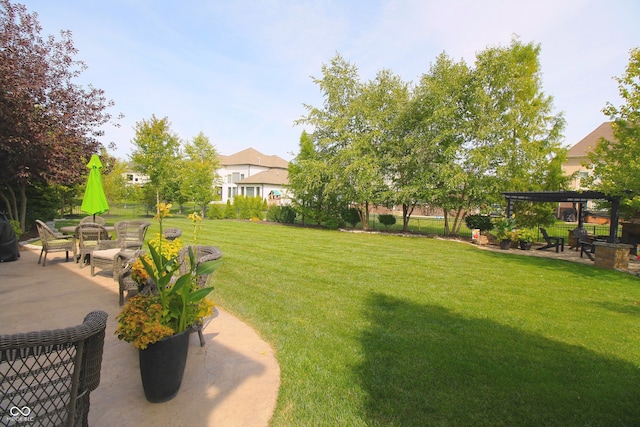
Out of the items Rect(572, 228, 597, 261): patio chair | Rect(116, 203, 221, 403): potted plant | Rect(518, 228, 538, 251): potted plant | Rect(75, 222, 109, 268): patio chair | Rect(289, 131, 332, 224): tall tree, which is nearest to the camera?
Rect(116, 203, 221, 403): potted plant

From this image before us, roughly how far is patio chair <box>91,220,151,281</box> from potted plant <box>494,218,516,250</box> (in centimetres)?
1180

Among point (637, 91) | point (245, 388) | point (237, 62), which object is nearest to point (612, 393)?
point (245, 388)

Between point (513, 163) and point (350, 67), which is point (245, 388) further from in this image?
point (350, 67)

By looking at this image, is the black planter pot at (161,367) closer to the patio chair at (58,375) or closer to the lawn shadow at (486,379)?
the patio chair at (58,375)

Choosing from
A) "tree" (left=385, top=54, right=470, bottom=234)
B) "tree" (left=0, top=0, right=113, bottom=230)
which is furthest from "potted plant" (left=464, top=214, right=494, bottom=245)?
"tree" (left=0, top=0, right=113, bottom=230)

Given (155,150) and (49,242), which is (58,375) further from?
(155,150)

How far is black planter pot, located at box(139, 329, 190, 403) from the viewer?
257cm

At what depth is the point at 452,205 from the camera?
15.2 meters

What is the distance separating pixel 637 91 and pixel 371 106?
1134 cm

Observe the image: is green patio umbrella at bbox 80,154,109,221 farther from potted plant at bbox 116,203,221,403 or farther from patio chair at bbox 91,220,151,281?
potted plant at bbox 116,203,221,403

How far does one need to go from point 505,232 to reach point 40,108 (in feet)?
52.7

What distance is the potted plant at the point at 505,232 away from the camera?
12.1 m

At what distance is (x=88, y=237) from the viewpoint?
7234 mm

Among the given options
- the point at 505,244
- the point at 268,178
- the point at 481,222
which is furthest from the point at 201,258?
the point at 268,178
